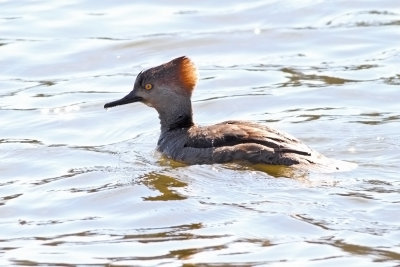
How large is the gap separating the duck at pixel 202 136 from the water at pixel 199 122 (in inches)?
5.8

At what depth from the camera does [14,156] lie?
1152 centimetres

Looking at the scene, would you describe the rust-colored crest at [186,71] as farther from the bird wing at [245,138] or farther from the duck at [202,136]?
the bird wing at [245,138]

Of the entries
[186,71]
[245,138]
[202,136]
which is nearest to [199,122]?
[186,71]

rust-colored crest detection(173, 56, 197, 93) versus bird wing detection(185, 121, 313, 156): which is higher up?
rust-colored crest detection(173, 56, 197, 93)

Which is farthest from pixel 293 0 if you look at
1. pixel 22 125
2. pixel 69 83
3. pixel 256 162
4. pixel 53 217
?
pixel 53 217

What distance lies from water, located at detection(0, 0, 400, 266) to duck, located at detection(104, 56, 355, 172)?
147mm

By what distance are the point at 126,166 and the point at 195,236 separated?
97.4 inches

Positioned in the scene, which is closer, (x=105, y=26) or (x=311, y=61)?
(x=311, y=61)

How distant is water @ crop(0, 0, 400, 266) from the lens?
28.2 ft

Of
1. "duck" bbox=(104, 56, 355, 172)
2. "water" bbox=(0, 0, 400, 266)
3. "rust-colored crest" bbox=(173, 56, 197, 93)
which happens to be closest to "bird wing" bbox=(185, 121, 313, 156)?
"duck" bbox=(104, 56, 355, 172)

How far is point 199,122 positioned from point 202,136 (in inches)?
76.5

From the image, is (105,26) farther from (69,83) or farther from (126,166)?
(126,166)

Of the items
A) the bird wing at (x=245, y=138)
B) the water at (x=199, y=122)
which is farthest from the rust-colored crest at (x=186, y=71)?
the water at (x=199, y=122)

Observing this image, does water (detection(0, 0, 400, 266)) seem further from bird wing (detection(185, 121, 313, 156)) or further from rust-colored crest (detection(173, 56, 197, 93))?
rust-colored crest (detection(173, 56, 197, 93))
